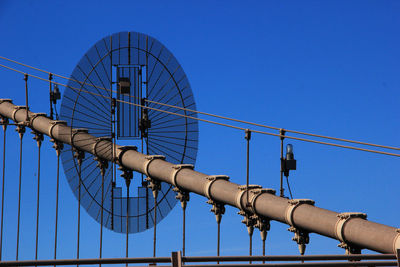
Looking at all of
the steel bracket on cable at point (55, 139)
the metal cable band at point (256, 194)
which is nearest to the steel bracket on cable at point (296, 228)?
the metal cable band at point (256, 194)

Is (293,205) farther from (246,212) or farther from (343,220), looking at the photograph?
(246,212)

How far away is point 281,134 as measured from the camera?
82.5ft

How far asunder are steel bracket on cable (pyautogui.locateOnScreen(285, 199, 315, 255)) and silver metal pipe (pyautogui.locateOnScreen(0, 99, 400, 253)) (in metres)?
0.03

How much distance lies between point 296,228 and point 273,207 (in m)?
1.13

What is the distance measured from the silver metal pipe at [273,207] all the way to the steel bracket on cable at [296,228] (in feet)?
0.09

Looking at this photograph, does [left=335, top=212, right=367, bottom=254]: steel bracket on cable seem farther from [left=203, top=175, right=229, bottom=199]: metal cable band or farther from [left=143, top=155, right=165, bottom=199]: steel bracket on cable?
[left=143, top=155, right=165, bottom=199]: steel bracket on cable

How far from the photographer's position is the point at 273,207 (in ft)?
81.5

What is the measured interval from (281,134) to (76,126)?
13171 mm

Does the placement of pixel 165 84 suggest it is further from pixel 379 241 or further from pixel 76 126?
pixel 379 241

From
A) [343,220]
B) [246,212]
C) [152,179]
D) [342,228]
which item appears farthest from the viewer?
[152,179]

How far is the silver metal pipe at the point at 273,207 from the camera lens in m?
21.0

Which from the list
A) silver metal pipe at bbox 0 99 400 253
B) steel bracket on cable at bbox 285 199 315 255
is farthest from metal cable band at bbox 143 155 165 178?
steel bracket on cable at bbox 285 199 315 255

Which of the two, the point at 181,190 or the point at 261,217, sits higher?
the point at 181,190

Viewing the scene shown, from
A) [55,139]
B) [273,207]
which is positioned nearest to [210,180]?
[273,207]
